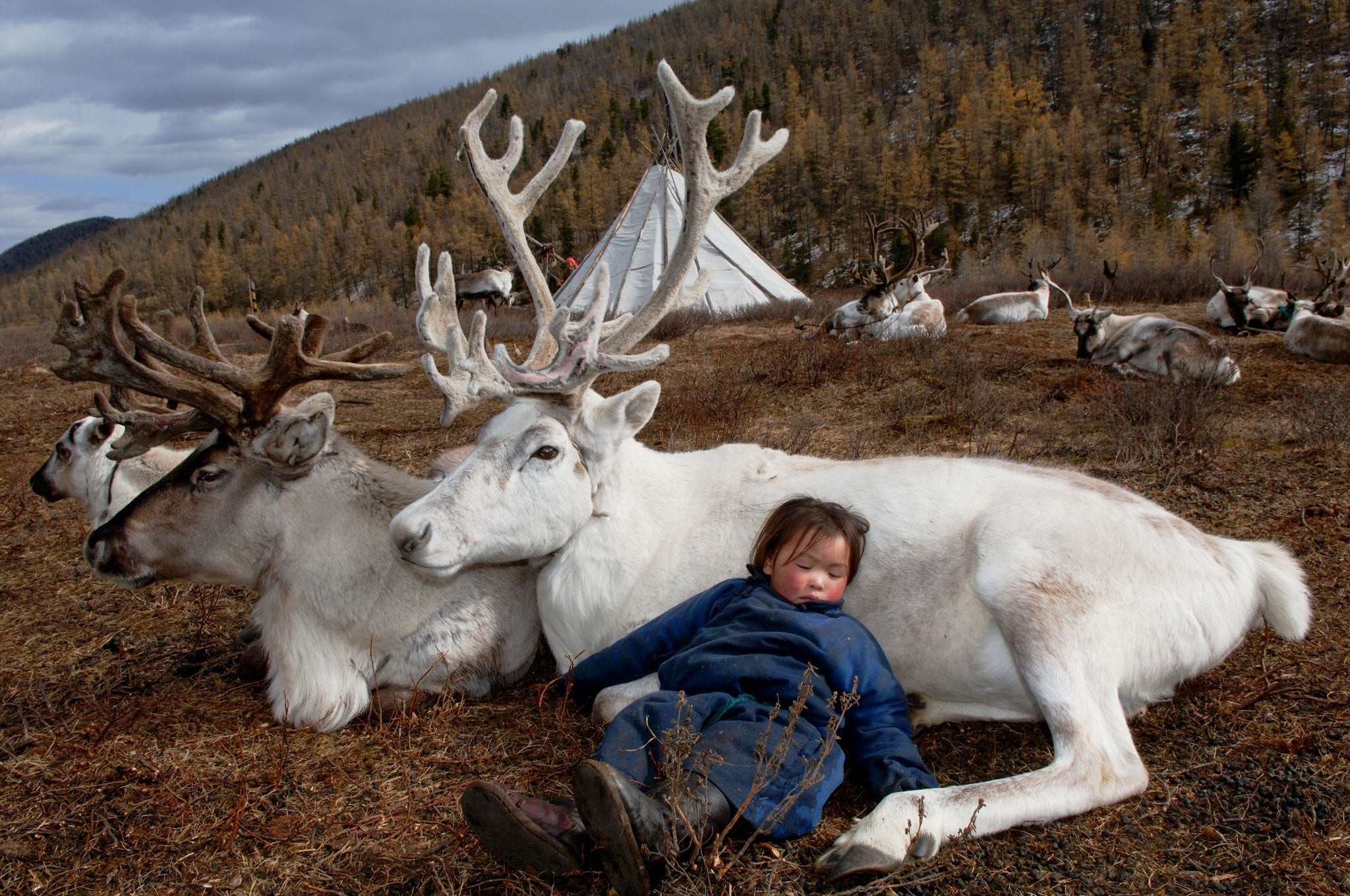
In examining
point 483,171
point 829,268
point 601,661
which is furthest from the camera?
point 829,268

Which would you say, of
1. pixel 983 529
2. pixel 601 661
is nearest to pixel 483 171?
pixel 601 661

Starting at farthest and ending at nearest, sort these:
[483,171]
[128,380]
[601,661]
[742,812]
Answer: [483,171] → [128,380] → [601,661] → [742,812]

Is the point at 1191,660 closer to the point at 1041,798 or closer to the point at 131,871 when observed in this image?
the point at 1041,798

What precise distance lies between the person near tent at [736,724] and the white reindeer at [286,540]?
2.01ft

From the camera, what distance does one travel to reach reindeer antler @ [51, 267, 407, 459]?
3.10 meters

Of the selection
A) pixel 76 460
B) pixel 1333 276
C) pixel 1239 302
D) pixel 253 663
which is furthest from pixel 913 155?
pixel 253 663

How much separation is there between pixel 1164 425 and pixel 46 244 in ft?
550

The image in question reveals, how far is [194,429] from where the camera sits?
328 cm

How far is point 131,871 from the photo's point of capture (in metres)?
2.17

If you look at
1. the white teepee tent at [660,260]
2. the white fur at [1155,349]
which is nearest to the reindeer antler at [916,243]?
the white fur at [1155,349]

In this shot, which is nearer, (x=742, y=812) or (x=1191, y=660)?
(x=742, y=812)

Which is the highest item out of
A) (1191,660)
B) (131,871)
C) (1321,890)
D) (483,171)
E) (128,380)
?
(483,171)

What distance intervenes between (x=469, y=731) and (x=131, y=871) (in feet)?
3.38

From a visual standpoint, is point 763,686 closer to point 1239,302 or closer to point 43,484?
point 43,484
